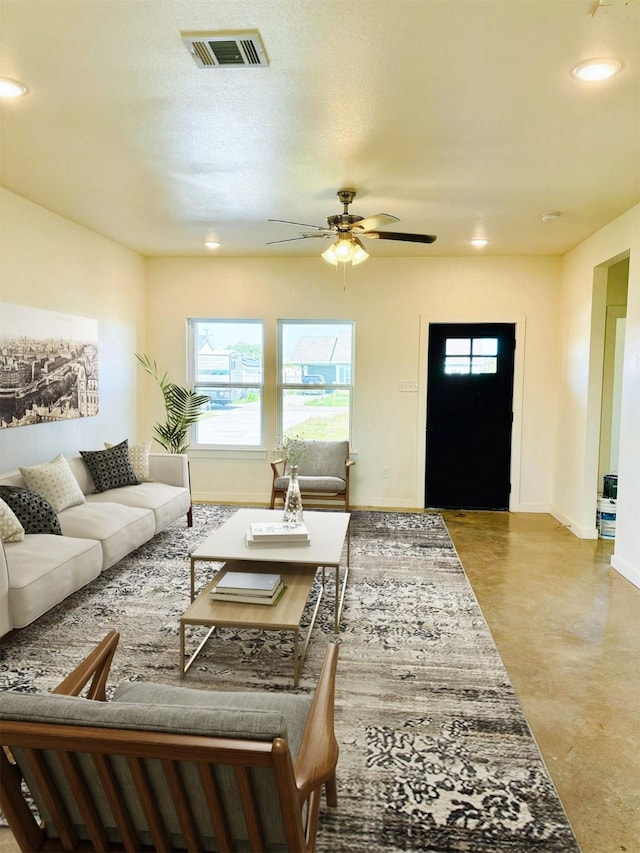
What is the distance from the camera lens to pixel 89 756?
3.78 ft

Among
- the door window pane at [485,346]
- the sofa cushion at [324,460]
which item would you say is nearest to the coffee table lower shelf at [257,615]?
the sofa cushion at [324,460]

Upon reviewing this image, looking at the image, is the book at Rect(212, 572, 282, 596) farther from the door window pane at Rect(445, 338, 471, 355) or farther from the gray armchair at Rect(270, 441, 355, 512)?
the door window pane at Rect(445, 338, 471, 355)

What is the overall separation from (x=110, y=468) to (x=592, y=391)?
14.1 feet

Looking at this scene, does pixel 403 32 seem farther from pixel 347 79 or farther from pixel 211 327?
pixel 211 327

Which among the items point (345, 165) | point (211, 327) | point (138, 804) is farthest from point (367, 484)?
point (138, 804)

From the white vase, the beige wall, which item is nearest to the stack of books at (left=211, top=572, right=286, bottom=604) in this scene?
the white vase

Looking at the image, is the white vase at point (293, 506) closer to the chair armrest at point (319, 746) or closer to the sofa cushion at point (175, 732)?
the chair armrest at point (319, 746)

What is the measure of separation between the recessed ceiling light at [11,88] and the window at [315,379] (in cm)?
377

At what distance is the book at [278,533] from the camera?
10.6 feet

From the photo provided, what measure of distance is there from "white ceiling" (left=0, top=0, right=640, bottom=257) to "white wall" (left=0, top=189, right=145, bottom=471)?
29cm

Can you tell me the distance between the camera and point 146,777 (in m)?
1.14

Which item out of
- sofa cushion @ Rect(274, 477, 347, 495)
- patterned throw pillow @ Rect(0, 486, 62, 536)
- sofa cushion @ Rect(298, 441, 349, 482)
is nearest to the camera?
patterned throw pillow @ Rect(0, 486, 62, 536)

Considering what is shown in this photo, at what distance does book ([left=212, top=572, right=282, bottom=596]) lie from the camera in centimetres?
267

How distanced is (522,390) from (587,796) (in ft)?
14.9
